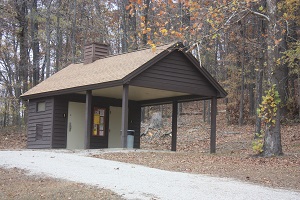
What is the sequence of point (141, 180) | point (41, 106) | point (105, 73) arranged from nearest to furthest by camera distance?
point (141, 180), point (105, 73), point (41, 106)

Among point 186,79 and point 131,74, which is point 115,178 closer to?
point 131,74

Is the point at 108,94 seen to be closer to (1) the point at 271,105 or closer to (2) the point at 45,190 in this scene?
(1) the point at 271,105

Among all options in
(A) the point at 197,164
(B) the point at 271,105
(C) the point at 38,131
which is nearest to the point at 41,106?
(C) the point at 38,131

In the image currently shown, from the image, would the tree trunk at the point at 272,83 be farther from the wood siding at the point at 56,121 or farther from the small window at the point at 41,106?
the small window at the point at 41,106

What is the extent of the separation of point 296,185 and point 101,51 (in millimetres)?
15169

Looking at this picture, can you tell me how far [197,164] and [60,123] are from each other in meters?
9.25

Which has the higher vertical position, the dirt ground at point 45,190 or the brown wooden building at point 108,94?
the brown wooden building at point 108,94

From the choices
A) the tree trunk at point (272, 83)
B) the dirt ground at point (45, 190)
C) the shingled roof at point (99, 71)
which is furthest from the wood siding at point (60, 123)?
the tree trunk at point (272, 83)

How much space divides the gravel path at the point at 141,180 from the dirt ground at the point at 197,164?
609 millimetres

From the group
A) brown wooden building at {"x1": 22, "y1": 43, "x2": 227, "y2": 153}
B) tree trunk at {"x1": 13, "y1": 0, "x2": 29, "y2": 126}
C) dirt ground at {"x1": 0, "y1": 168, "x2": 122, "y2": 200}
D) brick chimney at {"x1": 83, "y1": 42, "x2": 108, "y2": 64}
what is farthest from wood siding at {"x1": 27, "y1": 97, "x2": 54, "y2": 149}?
tree trunk at {"x1": 13, "y1": 0, "x2": 29, "y2": 126}

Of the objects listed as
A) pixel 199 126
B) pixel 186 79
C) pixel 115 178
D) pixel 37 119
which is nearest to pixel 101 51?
pixel 37 119

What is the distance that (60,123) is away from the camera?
68.7 ft

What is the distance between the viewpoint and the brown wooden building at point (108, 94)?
58.2 feet

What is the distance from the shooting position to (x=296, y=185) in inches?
407
